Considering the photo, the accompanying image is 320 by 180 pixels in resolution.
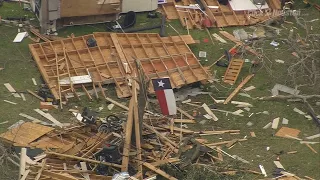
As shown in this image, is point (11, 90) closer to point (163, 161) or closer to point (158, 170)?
point (163, 161)

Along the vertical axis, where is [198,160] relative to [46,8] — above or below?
below

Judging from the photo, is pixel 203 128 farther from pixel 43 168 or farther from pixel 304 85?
pixel 43 168

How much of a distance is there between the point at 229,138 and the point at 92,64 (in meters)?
5.06

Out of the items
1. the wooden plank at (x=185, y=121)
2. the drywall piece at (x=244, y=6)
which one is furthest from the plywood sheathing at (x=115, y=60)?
the drywall piece at (x=244, y=6)

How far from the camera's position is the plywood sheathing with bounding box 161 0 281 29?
23.0m

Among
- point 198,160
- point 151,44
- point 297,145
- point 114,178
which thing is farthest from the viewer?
point 151,44

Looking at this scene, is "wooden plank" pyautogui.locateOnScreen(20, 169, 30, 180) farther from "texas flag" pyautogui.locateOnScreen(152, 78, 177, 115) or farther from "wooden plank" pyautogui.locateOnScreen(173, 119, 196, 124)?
"wooden plank" pyautogui.locateOnScreen(173, 119, 196, 124)

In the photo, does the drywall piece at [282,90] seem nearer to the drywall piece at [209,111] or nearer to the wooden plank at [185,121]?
the drywall piece at [209,111]

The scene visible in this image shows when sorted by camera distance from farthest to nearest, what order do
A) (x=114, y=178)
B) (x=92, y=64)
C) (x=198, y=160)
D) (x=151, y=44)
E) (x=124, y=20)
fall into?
(x=124, y=20) < (x=151, y=44) < (x=92, y=64) < (x=198, y=160) < (x=114, y=178)

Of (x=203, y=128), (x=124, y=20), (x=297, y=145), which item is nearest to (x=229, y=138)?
(x=203, y=128)

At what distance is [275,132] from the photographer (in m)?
17.1

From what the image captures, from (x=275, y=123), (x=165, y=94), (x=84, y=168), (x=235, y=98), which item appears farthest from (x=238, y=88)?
(x=84, y=168)

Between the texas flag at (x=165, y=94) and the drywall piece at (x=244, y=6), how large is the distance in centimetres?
791

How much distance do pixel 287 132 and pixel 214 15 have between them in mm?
7676
